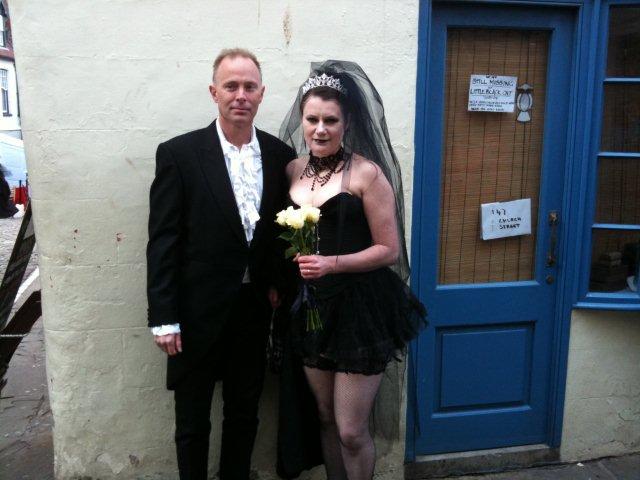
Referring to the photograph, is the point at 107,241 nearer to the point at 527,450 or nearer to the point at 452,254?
the point at 452,254

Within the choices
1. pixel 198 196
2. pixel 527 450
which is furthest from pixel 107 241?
pixel 527 450

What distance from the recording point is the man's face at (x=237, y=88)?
244cm

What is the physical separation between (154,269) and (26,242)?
1078mm

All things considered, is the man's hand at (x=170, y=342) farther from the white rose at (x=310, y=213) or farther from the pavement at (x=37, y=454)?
the pavement at (x=37, y=454)

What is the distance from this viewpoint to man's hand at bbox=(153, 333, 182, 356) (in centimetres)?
245

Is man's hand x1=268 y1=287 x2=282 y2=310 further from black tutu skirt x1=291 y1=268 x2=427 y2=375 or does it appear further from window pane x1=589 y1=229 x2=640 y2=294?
window pane x1=589 y1=229 x2=640 y2=294

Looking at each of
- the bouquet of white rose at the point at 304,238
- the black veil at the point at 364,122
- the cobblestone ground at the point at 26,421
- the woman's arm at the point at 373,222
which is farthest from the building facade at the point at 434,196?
the bouquet of white rose at the point at 304,238

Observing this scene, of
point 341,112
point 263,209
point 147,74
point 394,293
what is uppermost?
point 147,74

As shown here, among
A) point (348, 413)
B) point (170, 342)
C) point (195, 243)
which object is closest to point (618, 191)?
point (348, 413)

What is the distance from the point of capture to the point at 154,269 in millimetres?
2438

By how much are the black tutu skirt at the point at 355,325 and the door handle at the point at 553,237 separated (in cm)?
114

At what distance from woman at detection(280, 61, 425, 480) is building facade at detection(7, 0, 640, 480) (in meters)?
0.49

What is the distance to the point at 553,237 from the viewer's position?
3.31 m

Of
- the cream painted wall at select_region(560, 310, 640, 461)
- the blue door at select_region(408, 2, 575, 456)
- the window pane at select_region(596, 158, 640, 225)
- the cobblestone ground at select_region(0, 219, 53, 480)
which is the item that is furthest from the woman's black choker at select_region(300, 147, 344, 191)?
the cobblestone ground at select_region(0, 219, 53, 480)
